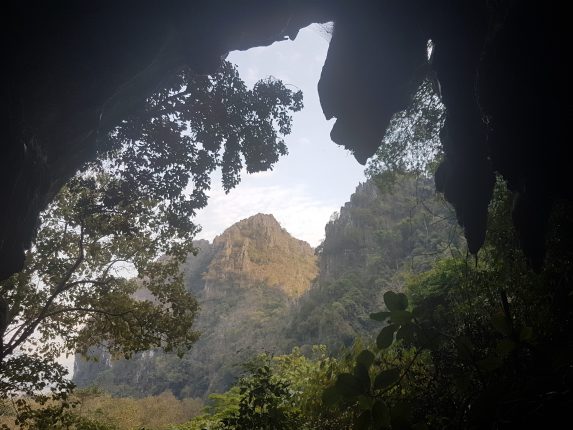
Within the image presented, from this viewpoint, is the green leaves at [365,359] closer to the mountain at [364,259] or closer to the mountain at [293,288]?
the mountain at [293,288]

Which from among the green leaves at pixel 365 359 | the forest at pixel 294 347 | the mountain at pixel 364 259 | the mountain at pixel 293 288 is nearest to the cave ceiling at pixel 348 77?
the forest at pixel 294 347

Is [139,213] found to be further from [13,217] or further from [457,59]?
[457,59]

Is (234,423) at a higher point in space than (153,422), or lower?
higher

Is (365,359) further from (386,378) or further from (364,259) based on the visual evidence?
(364,259)

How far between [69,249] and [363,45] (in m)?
11.1

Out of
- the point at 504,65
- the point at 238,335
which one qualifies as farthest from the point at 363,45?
the point at 238,335

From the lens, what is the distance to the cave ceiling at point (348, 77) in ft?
16.2

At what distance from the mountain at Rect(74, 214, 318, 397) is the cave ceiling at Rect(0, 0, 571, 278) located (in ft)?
96.9

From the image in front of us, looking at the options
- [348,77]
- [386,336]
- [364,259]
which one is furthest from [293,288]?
[386,336]

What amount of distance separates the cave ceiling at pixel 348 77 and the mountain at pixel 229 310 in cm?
2955

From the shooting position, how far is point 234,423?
17.9ft

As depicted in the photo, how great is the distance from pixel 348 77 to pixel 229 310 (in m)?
64.6

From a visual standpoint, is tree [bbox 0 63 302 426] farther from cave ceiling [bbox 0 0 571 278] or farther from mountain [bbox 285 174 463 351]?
mountain [bbox 285 174 463 351]

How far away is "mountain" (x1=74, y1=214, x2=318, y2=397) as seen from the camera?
51594mm
